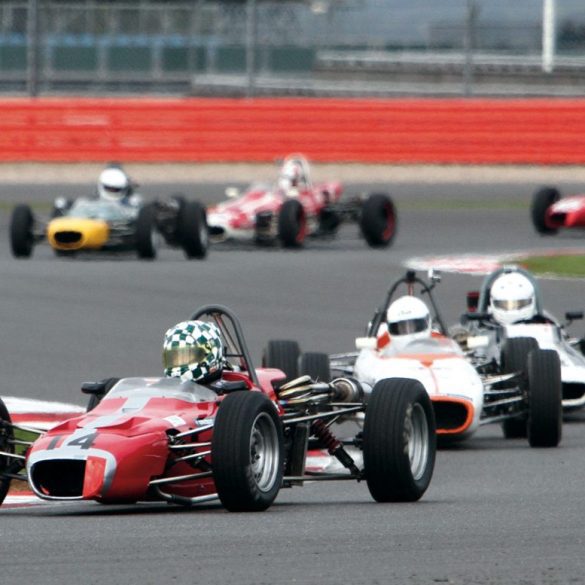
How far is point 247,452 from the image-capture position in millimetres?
8328

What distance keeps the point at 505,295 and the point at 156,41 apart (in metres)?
22.8

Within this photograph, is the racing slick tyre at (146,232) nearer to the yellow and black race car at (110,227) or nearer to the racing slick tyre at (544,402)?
the yellow and black race car at (110,227)

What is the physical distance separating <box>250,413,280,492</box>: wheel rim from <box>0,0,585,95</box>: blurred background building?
26103 millimetres

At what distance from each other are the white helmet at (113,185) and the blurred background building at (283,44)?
9749mm

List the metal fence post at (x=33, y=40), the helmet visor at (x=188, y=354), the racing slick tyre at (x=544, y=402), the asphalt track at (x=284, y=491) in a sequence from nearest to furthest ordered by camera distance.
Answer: the asphalt track at (x=284, y=491) → the helmet visor at (x=188, y=354) → the racing slick tyre at (x=544, y=402) → the metal fence post at (x=33, y=40)

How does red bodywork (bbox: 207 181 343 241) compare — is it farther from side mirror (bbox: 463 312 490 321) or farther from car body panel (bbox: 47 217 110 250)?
side mirror (bbox: 463 312 490 321)

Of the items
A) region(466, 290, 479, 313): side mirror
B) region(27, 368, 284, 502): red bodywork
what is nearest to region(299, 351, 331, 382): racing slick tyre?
region(27, 368, 284, 502): red bodywork

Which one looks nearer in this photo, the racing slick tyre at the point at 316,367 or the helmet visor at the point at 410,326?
the racing slick tyre at the point at 316,367

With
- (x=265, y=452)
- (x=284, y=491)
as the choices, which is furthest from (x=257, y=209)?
(x=265, y=452)

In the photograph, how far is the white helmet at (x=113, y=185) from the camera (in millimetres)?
24828

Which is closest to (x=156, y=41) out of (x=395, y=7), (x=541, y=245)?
(x=395, y=7)

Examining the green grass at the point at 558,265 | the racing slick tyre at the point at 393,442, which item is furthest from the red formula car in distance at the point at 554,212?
the racing slick tyre at the point at 393,442

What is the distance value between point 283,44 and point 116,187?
11348mm

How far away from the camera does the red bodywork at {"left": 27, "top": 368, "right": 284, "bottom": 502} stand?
8.19 metres
